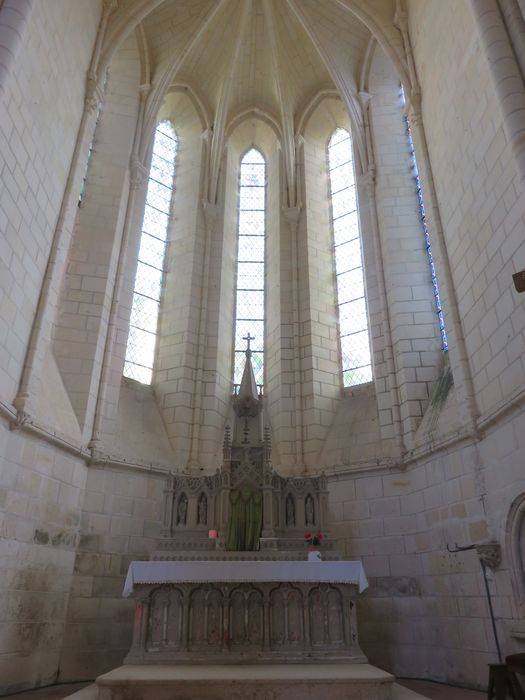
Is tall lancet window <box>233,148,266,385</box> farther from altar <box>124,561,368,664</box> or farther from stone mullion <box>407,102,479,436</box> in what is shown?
altar <box>124,561,368,664</box>

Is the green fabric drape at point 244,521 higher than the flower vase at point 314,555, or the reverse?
Result: the green fabric drape at point 244,521

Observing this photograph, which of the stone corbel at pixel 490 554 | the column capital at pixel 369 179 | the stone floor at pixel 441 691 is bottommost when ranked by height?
the stone floor at pixel 441 691

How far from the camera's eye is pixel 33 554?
27.1 ft

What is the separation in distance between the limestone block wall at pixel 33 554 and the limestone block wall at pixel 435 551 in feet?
16.0

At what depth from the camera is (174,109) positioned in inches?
617

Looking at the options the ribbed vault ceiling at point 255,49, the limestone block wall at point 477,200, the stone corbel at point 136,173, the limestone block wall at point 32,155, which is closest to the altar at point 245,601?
the limestone block wall at point 477,200

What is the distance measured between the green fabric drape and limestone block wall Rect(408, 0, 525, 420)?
3.85 m

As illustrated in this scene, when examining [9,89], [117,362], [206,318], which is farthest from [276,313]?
[9,89]

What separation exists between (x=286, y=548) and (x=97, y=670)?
3.58 metres

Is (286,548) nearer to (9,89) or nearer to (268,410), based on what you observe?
(268,410)

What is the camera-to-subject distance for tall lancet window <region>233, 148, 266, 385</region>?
13523 mm

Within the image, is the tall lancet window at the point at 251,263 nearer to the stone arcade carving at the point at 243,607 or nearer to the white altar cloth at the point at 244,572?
the stone arcade carving at the point at 243,607

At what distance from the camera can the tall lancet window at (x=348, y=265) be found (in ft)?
41.6

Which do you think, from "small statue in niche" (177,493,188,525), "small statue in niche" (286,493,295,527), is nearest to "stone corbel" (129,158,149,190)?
"small statue in niche" (177,493,188,525)
